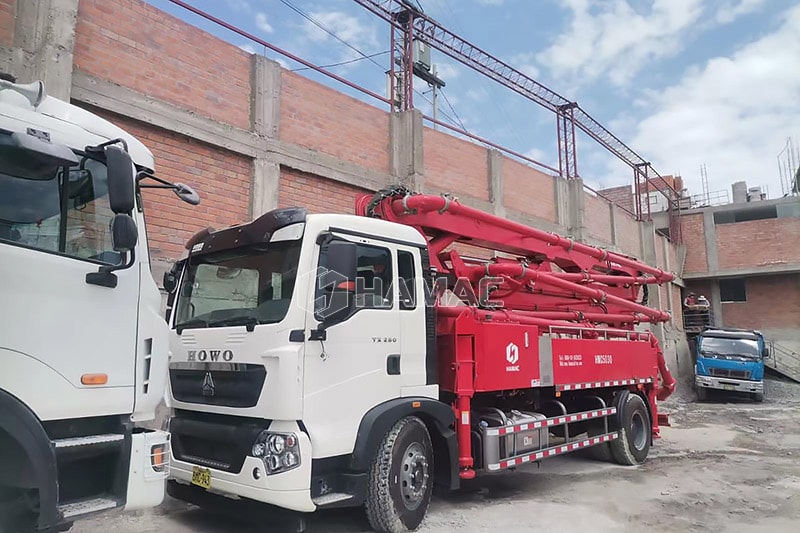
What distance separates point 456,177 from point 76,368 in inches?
401

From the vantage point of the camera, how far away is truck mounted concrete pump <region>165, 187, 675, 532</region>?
4.41 m

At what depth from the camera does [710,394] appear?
70.0 feet

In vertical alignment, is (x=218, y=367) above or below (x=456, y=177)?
below

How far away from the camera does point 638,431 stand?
29.2 feet

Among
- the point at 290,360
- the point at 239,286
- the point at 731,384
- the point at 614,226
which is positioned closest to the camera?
the point at 290,360

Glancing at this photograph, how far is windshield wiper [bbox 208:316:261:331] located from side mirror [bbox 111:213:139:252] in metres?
1.32

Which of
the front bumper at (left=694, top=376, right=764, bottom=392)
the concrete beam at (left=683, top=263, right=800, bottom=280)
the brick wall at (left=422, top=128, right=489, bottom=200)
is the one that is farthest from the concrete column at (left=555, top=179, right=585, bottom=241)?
the concrete beam at (left=683, top=263, right=800, bottom=280)

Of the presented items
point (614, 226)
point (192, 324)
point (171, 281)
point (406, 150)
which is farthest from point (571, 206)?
point (192, 324)

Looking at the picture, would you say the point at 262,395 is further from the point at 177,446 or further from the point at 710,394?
the point at 710,394

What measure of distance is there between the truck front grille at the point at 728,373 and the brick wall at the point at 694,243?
944 centimetres

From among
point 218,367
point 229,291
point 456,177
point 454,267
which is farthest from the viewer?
point 456,177

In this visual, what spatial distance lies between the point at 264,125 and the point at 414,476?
585 centimetres

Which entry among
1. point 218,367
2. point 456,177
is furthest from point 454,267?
point 456,177

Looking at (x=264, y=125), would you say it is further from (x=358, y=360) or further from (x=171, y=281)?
(x=358, y=360)
